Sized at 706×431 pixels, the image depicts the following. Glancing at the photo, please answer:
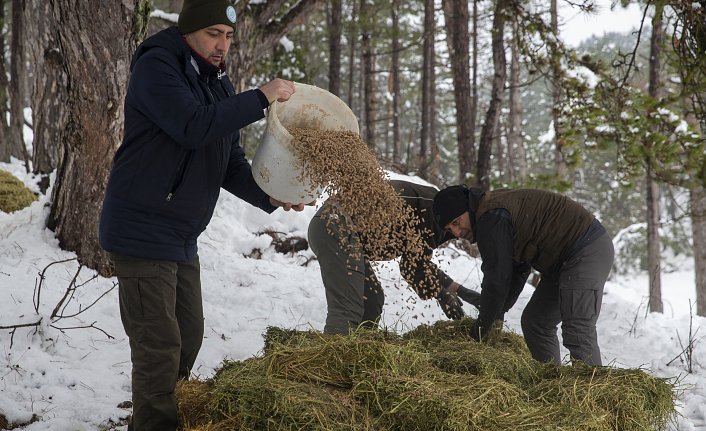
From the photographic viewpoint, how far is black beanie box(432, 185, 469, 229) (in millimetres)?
3705

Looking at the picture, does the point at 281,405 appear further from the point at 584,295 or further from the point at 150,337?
the point at 584,295

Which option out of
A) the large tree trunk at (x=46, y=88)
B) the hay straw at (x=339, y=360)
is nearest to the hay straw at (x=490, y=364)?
the hay straw at (x=339, y=360)

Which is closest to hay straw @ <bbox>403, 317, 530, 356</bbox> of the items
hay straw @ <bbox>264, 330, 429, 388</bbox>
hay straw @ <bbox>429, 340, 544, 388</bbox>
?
hay straw @ <bbox>429, 340, 544, 388</bbox>

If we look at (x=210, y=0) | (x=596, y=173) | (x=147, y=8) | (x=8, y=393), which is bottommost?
(x=8, y=393)

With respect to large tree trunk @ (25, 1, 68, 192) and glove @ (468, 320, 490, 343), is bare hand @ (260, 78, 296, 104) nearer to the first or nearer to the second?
glove @ (468, 320, 490, 343)

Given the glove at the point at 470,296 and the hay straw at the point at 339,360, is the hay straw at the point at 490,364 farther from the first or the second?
the glove at the point at 470,296

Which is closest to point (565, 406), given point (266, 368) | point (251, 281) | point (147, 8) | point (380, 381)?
point (380, 381)

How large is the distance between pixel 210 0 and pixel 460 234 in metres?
2.05

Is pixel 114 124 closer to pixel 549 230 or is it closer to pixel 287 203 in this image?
pixel 287 203

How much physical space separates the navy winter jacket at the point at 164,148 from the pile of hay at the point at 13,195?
15.0ft

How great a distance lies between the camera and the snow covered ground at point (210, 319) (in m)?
3.50

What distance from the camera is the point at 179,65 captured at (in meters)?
2.59

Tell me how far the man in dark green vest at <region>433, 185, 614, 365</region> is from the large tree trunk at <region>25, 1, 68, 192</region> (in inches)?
126

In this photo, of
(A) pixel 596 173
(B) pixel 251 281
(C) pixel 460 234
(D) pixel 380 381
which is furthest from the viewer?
(A) pixel 596 173
